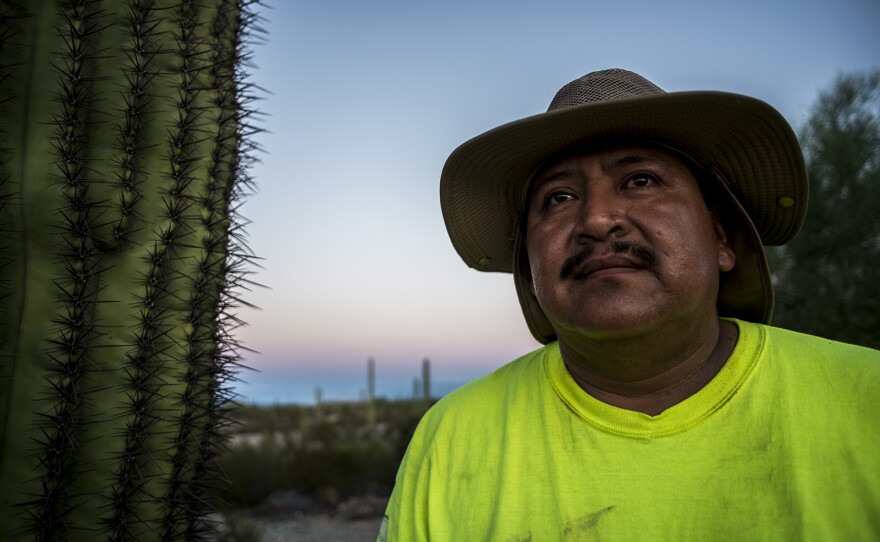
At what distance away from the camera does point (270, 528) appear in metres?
8.34

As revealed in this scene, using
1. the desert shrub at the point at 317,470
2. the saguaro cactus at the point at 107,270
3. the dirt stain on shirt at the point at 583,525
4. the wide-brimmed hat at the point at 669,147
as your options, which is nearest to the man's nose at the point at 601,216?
the wide-brimmed hat at the point at 669,147

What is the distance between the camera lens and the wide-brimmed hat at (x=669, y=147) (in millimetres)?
2406

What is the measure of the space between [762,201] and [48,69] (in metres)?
2.63

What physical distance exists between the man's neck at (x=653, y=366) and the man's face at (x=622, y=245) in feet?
0.24

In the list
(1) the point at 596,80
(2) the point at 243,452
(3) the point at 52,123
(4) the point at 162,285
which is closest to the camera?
(3) the point at 52,123

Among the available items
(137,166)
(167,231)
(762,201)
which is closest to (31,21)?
(137,166)

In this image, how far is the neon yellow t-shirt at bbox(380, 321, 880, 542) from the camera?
1857mm

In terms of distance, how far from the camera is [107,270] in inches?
85.8

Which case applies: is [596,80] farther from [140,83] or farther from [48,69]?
[48,69]

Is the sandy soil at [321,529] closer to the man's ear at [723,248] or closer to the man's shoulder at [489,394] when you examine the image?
the man's shoulder at [489,394]

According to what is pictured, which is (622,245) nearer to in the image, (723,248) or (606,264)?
(606,264)

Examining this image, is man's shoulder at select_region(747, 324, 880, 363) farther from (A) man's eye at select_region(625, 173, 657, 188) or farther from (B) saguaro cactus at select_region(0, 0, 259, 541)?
(B) saguaro cactus at select_region(0, 0, 259, 541)

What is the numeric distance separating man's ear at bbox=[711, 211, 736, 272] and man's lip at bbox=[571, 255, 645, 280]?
596 mm

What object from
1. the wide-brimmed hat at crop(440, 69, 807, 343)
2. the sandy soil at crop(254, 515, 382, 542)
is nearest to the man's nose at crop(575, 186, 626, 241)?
the wide-brimmed hat at crop(440, 69, 807, 343)
